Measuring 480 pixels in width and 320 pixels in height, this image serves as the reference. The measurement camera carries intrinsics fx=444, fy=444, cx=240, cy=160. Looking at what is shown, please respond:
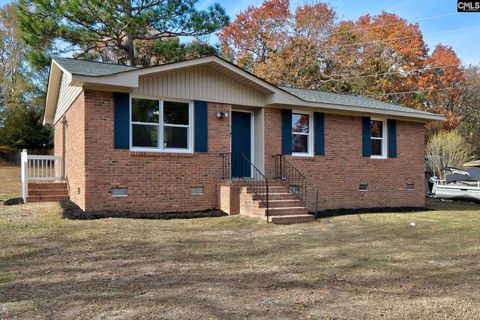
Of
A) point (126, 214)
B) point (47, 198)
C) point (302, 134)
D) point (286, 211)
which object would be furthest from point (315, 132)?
point (47, 198)

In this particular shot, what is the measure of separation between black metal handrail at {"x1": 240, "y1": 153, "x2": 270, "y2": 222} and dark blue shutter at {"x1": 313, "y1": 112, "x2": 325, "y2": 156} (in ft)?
7.09

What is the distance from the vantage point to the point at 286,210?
36.5 ft

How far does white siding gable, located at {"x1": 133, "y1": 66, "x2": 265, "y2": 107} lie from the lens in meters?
11.4

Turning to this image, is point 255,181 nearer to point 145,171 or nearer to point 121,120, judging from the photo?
point 145,171

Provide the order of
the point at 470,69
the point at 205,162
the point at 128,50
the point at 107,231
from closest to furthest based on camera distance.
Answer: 1. the point at 107,231
2. the point at 205,162
3. the point at 128,50
4. the point at 470,69

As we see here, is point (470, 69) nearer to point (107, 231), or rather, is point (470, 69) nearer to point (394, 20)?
point (394, 20)

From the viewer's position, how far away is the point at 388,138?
1559 cm

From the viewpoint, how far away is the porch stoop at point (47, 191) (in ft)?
44.2

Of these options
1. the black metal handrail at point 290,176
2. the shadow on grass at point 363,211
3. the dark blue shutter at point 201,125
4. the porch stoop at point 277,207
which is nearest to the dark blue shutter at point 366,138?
the shadow on grass at point 363,211

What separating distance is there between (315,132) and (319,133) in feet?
0.49

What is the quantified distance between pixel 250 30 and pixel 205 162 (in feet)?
71.2

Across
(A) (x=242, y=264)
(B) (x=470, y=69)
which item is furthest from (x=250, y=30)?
(A) (x=242, y=264)

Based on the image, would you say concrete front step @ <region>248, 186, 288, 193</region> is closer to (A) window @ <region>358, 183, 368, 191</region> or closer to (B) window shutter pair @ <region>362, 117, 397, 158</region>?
(A) window @ <region>358, 183, 368, 191</region>

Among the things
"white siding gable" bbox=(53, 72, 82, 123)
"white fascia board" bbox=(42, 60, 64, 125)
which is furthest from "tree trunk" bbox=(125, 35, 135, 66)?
"white siding gable" bbox=(53, 72, 82, 123)
